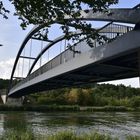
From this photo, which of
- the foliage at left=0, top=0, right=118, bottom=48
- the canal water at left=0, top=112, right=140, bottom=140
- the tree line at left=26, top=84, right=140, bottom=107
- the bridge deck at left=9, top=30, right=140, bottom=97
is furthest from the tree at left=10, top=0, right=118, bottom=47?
the tree line at left=26, top=84, right=140, bottom=107

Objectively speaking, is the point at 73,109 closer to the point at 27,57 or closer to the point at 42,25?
the point at 27,57


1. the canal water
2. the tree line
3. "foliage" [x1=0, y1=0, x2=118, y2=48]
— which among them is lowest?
the canal water

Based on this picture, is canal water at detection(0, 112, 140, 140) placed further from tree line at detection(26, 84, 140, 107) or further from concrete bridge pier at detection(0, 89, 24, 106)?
tree line at detection(26, 84, 140, 107)

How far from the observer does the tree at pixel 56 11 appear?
7.17m

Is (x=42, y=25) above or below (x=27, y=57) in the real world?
below

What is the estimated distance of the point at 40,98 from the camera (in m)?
89.8

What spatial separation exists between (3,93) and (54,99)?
13.8 metres

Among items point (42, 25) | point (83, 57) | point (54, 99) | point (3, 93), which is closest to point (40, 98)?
point (54, 99)

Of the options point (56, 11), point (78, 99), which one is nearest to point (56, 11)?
point (56, 11)

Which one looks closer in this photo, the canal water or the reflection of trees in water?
the reflection of trees in water

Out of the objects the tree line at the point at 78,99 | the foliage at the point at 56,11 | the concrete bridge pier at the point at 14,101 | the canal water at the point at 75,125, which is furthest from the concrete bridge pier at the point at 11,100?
the foliage at the point at 56,11

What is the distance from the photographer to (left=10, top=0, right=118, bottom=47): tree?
23.5ft

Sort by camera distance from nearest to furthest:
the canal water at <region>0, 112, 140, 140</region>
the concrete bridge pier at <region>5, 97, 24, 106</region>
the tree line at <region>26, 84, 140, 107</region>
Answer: the canal water at <region>0, 112, 140, 140</region>, the concrete bridge pier at <region>5, 97, 24, 106</region>, the tree line at <region>26, 84, 140, 107</region>

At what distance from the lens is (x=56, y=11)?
290 inches
